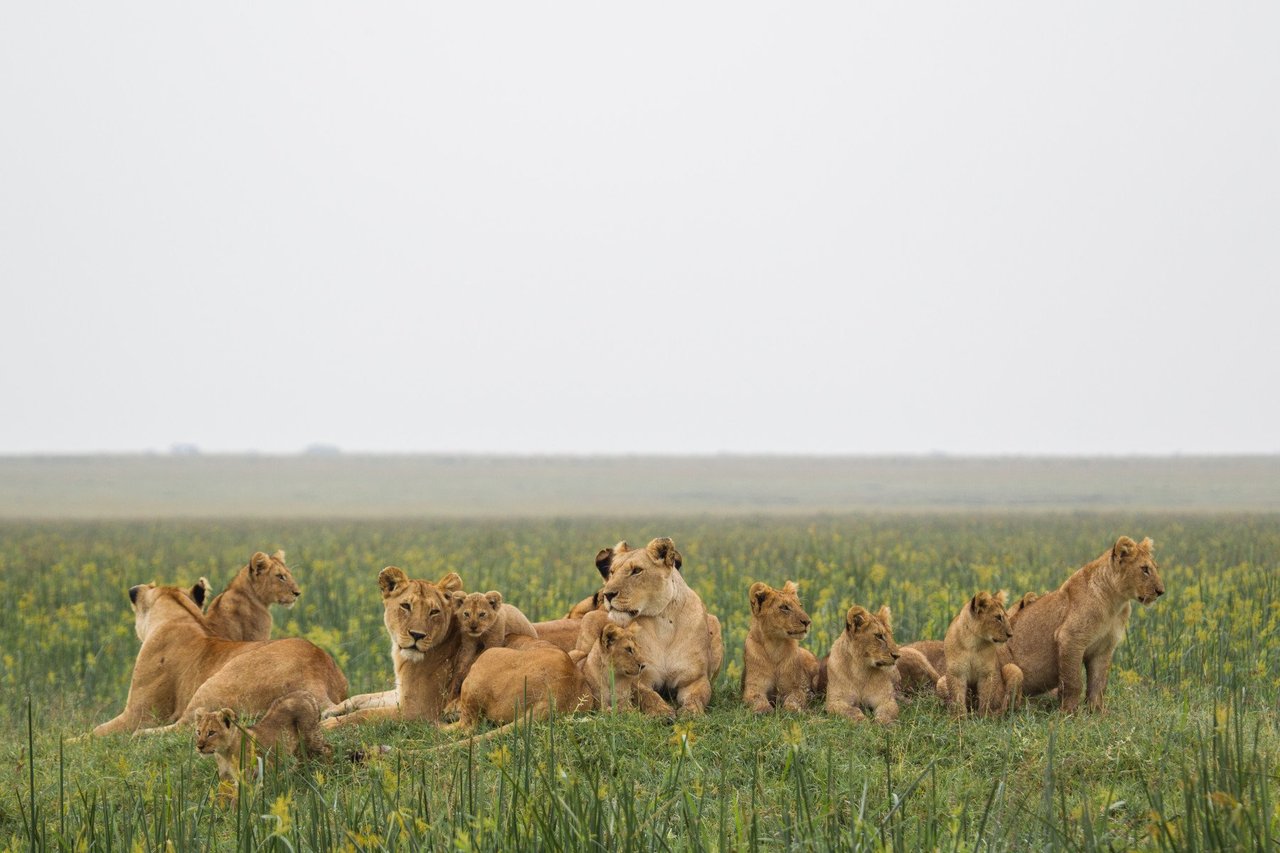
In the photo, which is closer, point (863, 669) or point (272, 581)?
point (863, 669)

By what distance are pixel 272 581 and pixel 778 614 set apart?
16.6ft

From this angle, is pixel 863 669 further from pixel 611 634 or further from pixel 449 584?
pixel 449 584

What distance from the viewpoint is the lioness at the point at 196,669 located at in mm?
9328

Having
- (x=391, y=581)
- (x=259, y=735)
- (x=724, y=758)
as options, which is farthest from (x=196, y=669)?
(x=724, y=758)

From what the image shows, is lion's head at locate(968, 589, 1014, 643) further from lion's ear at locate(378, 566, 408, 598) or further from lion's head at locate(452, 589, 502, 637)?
lion's ear at locate(378, 566, 408, 598)

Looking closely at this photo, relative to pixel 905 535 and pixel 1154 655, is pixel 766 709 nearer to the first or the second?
pixel 1154 655

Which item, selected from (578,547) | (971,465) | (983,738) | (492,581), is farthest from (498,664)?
(971,465)

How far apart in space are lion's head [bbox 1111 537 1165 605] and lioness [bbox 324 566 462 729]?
490cm

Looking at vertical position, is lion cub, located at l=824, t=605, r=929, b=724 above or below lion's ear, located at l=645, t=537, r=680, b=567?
below

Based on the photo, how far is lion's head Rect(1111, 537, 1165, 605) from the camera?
347 inches

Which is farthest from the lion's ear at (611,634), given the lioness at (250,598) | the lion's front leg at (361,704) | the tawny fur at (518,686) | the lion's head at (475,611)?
the lioness at (250,598)

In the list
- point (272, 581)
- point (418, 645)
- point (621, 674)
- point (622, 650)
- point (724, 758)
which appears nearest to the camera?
point (724, 758)

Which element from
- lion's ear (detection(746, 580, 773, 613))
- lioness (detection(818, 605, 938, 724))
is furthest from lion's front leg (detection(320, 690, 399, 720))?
lioness (detection(818, 605, 938, 724))

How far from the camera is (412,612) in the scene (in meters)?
8.98
